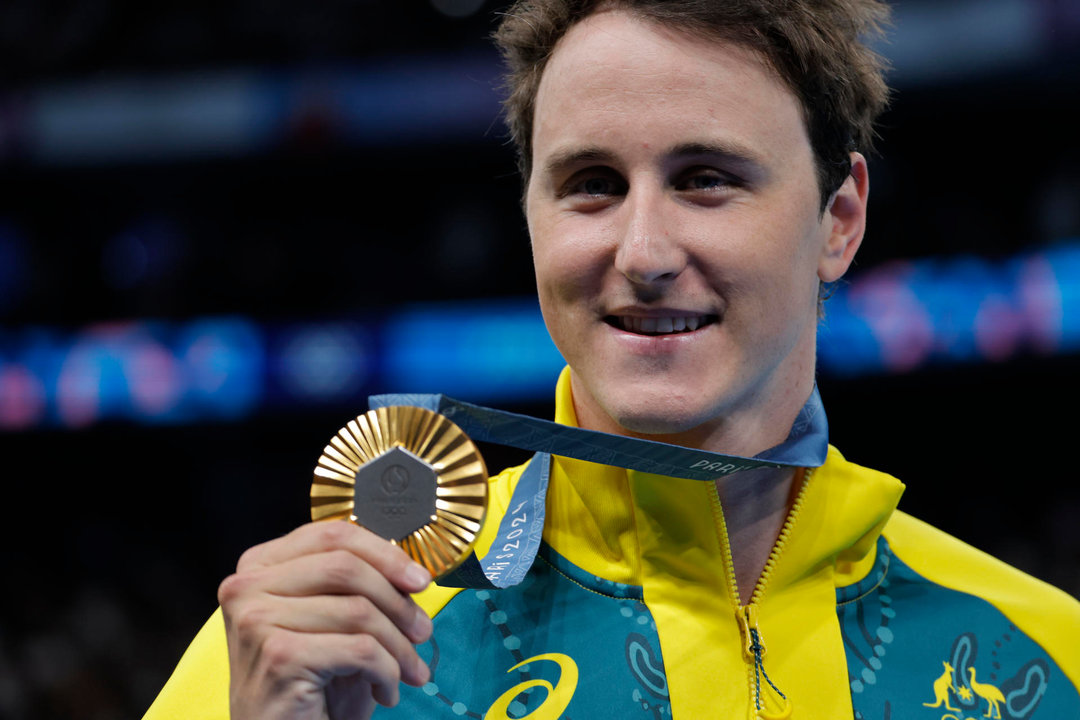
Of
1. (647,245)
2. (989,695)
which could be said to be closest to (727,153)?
(647,245)

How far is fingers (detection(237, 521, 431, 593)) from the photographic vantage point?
1046 millimetres

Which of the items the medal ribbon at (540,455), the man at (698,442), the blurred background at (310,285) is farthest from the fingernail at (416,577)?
the blurred background at (310,285)

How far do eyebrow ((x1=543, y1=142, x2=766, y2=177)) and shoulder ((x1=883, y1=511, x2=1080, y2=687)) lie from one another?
0.70 m

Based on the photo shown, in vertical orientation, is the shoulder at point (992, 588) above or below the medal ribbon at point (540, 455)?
below

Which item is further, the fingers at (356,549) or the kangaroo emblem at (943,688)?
the kangaroo emblem at (943,688)

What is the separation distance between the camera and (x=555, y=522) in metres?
1.52

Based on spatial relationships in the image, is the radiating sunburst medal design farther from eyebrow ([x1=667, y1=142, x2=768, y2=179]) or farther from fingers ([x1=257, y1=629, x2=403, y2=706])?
eyebrow ([x1=667, y1=142, x2=768, y2=179])

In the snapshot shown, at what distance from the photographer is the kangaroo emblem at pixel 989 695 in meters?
1.47

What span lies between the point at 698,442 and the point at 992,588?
1.88 feet

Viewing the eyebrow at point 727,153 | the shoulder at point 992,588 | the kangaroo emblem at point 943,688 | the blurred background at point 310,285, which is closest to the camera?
the eyebrow at point 727,153

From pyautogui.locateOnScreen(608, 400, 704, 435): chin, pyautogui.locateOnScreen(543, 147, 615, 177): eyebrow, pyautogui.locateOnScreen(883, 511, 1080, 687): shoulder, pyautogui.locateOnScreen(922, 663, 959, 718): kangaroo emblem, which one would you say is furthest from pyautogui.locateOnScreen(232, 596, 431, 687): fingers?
pyautogui.locateOnScreen(883, 511, 1080, 687): shoulder

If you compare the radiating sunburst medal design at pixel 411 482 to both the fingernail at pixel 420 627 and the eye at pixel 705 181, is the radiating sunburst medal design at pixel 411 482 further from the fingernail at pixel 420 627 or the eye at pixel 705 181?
the eye at pixel 705 181

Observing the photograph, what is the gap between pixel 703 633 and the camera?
1421 millimetres

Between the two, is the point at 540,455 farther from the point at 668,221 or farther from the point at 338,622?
the point at 338,622
